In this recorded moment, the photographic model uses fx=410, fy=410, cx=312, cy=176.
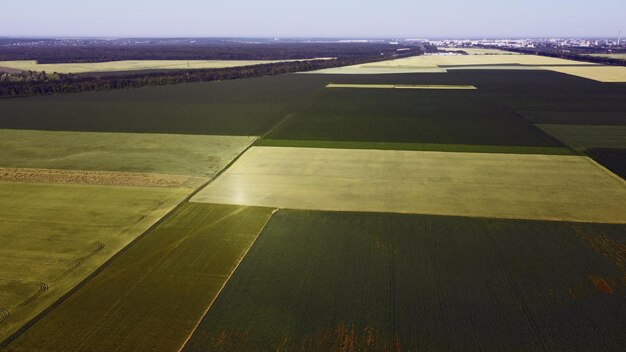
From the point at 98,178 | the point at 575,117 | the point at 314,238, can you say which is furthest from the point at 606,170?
the point at 98,178

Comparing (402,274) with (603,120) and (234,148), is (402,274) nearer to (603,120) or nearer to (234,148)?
(234,148)

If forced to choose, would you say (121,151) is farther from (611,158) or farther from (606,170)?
(611,158)

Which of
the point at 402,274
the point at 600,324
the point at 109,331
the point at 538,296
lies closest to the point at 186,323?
the point at 109,331

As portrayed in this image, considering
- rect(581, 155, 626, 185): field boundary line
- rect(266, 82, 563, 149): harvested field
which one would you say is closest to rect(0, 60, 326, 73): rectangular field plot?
rect(266, 82, 563, 149): harvested field

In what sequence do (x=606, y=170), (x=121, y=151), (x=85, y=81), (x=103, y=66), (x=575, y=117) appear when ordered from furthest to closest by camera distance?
(x=103, y=66)
(x=85, y=81)
(x=575, y=117)
(x=121, y=151)
(x=606, y=170)

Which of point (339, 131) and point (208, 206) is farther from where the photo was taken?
point (339, 131)

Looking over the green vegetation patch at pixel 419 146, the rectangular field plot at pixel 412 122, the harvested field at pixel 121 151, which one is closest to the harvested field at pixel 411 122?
the rectangular field plot at pixel 412 122

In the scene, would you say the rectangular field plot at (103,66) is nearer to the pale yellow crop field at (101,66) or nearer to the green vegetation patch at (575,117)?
the pale yellow crop field at (101,66)

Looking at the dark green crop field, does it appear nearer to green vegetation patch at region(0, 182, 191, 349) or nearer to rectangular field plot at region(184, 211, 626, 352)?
green vegetation patch at region(0, 182, 191, 349)
